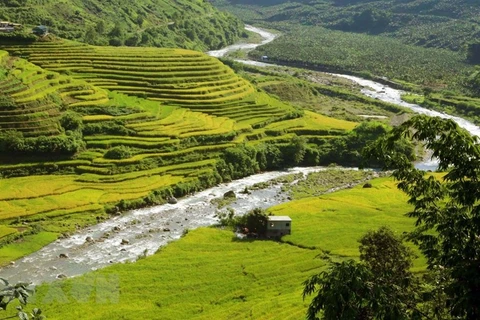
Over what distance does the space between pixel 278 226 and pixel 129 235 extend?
13.3m

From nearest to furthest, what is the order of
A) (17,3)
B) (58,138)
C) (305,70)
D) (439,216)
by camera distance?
(439,216) → (58,138) → (17,3) → (305,70)

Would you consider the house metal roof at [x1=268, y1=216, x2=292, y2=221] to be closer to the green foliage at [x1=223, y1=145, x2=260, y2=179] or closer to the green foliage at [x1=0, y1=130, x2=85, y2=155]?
the green foliage at [x1=223, y1=145, x2=260, y2=179]

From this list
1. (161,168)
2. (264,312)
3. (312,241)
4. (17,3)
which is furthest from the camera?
(17,3)

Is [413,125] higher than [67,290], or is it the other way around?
[413,125]

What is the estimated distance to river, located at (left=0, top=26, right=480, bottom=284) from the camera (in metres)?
39.5

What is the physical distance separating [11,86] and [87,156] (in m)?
13.3

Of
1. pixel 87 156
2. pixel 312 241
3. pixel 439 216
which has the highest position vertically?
pixel 439 216

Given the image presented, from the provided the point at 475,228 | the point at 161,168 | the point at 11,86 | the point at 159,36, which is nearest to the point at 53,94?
the point at 11,86

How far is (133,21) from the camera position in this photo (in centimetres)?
13625

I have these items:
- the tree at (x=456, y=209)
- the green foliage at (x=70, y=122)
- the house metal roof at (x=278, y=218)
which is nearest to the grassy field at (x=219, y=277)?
the house metal roof at (x=278, y=218)

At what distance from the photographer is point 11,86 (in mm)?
59812

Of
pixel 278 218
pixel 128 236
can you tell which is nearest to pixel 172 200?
pixel 128 236

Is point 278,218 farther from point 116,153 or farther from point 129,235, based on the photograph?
point 116,153

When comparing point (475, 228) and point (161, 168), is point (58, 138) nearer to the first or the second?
point (161, 168)
